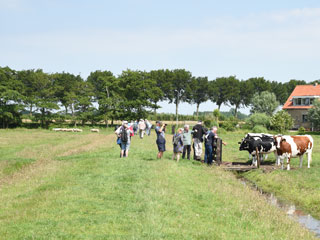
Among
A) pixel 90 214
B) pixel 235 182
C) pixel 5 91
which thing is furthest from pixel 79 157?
pixel 5 91

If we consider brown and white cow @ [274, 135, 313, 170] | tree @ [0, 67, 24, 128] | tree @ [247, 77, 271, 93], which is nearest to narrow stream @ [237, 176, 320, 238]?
brown and white cow @ [274, 135, 313, 170]

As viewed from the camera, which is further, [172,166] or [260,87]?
[260,87]

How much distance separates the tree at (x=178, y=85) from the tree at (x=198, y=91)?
1.25m

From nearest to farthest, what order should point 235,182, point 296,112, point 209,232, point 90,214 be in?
1. point 209,232
2. point 90,214
3. point 235,182
4. point 296,112

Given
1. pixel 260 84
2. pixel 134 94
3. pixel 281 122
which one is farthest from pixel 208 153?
pixel 260 84

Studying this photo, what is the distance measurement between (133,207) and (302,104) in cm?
7266

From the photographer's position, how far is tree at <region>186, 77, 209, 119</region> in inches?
4628

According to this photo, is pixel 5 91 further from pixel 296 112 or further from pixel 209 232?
pixel 209 232

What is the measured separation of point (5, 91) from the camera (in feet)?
231

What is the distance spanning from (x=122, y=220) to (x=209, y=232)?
2173mm

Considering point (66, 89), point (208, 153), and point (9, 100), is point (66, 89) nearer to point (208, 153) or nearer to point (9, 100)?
point (9, 100)

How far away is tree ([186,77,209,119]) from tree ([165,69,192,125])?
1.25m

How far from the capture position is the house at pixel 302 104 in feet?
251

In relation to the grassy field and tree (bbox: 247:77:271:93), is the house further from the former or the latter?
the grassy field
